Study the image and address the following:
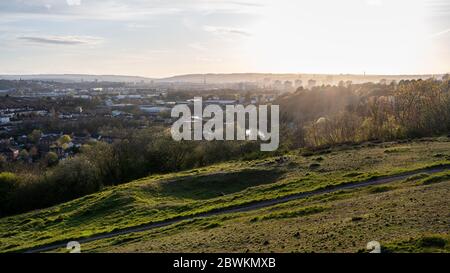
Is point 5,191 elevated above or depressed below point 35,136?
below

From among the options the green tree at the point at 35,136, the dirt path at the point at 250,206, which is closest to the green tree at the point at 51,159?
the green tree at the point at 35,136

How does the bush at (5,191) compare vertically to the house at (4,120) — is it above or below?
below

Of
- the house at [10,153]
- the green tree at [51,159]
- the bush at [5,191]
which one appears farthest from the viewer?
the house at [10,153]

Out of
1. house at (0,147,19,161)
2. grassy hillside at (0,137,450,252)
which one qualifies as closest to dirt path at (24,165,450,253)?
grassy hillside at (0,137,450,252)

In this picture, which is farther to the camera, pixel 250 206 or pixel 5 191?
pixel 5 191

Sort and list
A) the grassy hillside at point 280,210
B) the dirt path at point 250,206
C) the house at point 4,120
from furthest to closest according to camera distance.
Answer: the house at point 4,120, the dirt path at point 250,206, the grassy hillside at point 280,210

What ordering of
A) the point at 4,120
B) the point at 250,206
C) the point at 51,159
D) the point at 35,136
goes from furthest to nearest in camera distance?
the point at 4,120, the point at 35,136, the point at 51,159, the point at 250,206

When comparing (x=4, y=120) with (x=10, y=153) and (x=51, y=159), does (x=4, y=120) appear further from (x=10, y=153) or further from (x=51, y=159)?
(x=51, y=159)

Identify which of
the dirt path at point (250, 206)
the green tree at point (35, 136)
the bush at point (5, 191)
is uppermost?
the dirt path at point (250, 206)

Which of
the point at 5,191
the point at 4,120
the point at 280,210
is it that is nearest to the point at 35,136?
the point at 4,120

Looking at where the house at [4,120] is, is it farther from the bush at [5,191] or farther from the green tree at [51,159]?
the bush at [5,191]

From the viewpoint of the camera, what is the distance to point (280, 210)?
22.3m

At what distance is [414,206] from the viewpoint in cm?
1741

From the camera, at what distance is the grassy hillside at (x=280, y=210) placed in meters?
15.2
